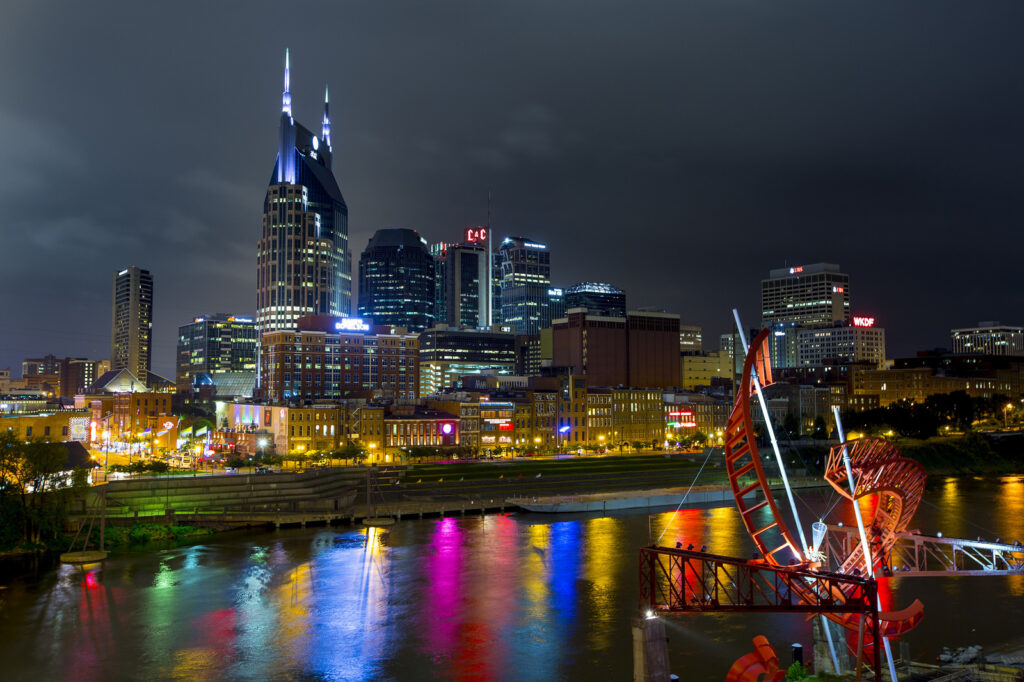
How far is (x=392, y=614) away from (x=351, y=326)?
148129 millimetres

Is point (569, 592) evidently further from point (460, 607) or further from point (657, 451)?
point (657, 451)

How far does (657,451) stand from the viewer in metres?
153

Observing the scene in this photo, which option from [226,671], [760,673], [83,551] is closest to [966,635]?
[760,673]

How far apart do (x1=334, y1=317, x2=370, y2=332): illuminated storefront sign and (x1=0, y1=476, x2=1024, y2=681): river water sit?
120 m

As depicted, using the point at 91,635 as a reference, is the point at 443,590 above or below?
above

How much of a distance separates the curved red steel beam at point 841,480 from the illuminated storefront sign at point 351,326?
530 ft

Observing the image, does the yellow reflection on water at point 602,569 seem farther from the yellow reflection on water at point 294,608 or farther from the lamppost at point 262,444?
the lamppost at point 262,444

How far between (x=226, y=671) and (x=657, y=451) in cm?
12086

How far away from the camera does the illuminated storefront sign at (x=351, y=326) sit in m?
191

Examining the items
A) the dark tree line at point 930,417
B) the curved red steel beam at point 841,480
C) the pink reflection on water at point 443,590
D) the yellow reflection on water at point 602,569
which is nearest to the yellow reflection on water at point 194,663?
the pink reflection on water at point 443,590

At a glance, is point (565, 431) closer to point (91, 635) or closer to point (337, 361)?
point (337, 361)

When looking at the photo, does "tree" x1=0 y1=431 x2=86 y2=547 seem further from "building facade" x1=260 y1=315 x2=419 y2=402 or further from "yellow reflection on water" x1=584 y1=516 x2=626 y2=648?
"building facade" x1=260 y1=315 x2=419 y2=402

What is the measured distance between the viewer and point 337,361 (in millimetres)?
188125

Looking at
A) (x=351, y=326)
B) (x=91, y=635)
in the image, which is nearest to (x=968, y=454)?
(x=351, y=326)
